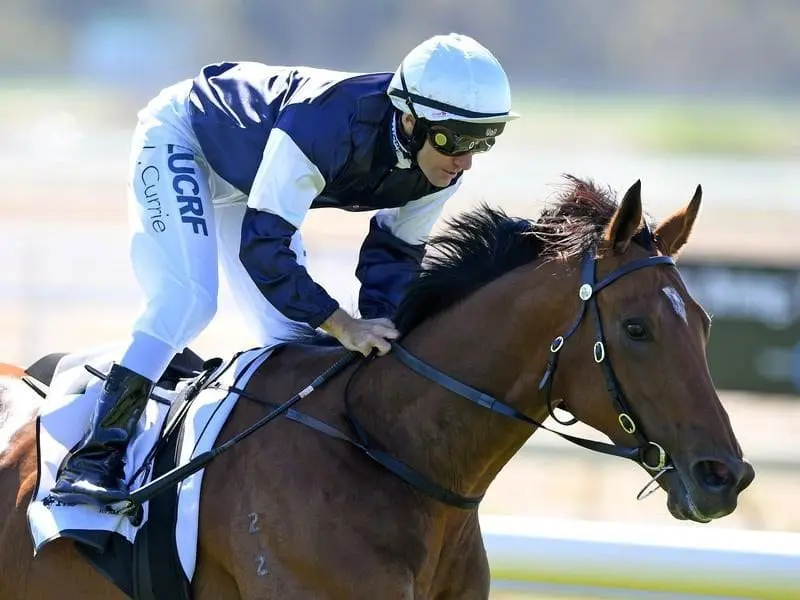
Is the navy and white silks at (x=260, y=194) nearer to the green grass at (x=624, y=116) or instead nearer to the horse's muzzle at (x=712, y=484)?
the horse's muzzle at (x=712, y=484)

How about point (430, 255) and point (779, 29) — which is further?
point (779, 29)

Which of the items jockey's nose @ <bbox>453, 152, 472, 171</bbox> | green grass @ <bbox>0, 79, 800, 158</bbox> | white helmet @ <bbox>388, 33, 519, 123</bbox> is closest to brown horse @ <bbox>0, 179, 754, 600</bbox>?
jockey's nose @ <bbox>453, 152, 472, 171</bbox>

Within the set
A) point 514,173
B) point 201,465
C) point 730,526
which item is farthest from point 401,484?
point 514,173

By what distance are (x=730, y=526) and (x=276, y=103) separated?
14.0ft

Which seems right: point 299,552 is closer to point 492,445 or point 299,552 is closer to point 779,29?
point 492,445

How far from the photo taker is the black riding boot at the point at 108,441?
3.51 metres

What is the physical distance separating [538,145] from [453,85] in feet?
107

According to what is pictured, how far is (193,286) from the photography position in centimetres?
357

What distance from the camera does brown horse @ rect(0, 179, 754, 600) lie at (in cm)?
305

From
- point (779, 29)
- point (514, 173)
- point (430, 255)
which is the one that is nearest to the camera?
point (430, 255)

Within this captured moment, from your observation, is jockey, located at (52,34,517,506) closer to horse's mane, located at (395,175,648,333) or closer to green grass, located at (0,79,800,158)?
horse's mane, located at (395,175,648,333)

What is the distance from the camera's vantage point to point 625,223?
3162 millimetres

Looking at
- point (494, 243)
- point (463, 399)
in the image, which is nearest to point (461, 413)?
point (463, 399)

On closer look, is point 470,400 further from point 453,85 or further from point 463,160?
point 453,85
